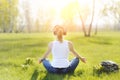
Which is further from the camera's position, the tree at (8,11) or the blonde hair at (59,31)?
the tree at (8,11)

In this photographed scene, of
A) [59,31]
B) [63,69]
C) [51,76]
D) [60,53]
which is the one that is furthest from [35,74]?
[59,31]

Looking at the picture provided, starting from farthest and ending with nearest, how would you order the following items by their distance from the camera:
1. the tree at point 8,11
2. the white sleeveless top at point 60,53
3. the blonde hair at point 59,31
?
the tree at point 8,11, the white sleeveless top at point 60,53, the blonde hair at point 59,31

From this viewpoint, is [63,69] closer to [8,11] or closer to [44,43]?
[44,43]

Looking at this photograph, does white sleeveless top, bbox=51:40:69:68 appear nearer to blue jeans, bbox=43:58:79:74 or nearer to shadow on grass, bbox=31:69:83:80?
blue jeans, bbox=43:58:79:74

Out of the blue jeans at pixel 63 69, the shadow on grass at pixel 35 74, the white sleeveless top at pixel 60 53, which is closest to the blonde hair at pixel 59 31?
the white sleeveless top at pixel 60 53

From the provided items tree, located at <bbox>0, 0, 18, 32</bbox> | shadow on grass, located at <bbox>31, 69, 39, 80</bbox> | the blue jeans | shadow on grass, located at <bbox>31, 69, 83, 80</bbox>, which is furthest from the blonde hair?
tree, located at <bbox>0, 0, 18, 32</bbox>

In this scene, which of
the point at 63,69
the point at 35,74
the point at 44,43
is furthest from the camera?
the point at 44,43

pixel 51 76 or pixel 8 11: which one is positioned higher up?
pixel 8 11

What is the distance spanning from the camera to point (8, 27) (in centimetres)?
8469

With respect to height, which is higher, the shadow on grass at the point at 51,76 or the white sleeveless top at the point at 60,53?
the white sleeveless top at the point at 60,53

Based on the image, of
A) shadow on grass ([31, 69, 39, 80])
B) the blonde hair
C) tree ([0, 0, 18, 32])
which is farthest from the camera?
tree ([0, 0, 18, 32])

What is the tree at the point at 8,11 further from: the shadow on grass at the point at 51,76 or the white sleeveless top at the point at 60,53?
the white sleeveless top at the point at 60,53

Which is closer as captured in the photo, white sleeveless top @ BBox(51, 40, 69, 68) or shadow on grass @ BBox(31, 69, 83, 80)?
shadow on grass @ BBox(31, 69, 83, 80)

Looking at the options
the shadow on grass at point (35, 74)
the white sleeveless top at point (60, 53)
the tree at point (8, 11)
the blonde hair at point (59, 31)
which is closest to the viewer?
the blonde hair at point (59, 31)
